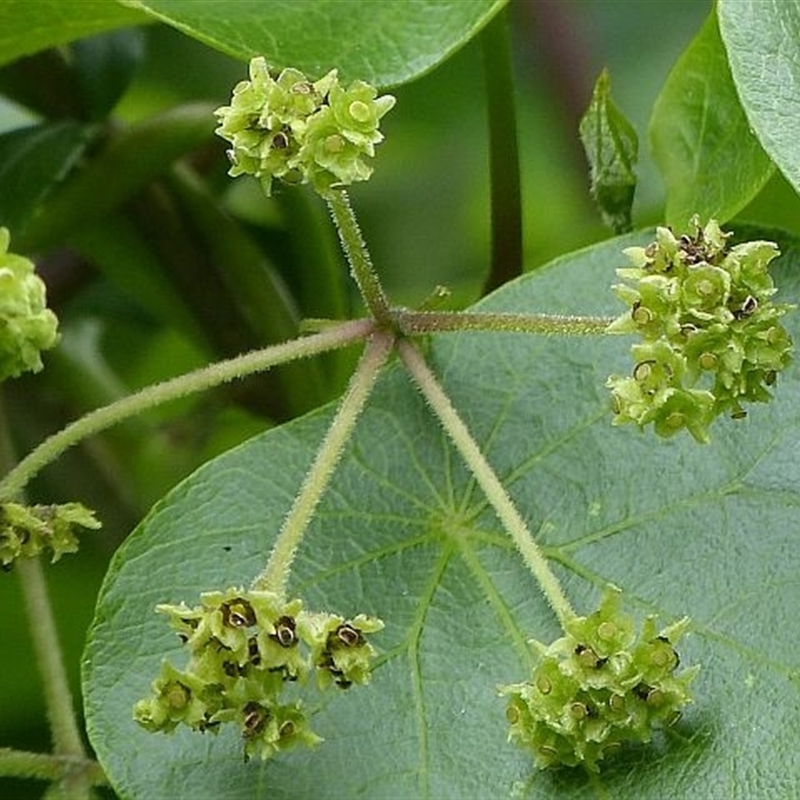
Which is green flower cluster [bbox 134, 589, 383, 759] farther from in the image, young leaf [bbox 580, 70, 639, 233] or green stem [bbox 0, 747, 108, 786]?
young leaf [bbox 580, 70, 639, 233]

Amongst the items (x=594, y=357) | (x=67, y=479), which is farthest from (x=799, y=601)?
(x=67, y=479)

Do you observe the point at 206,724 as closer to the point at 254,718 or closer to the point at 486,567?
the point at 254,718

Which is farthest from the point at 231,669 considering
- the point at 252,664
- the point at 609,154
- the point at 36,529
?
the point at 609,154

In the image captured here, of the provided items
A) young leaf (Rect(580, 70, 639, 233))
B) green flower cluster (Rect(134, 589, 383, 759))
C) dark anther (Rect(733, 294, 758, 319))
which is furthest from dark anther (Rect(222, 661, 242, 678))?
young leaf (Rect(580, 70, 639, 233))

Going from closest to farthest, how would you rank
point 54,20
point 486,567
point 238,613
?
point 238,613
point 486,567
point 54,20

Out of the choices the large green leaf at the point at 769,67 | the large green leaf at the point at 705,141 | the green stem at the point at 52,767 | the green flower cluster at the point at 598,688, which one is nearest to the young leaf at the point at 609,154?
the large green leaf at the point at 705,141
